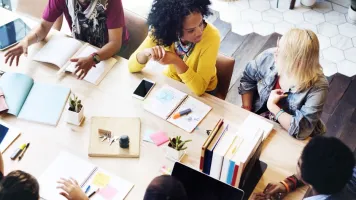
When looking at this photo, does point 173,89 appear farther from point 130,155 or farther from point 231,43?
point 231,43

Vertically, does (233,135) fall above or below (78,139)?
above

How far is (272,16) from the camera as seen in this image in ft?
13.4

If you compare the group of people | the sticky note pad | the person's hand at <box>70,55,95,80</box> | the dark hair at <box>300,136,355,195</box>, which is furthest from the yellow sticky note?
the dark hair at <box>300,136,355,195</box>

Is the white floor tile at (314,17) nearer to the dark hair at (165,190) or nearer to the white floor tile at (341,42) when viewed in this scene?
the white floor tile at (341,42)

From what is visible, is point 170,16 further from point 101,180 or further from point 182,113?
point 101,180

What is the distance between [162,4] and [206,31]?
25cm

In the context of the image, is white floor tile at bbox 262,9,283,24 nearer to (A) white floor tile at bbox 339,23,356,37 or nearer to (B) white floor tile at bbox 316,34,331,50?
(B) white floor tile at bbox 316,34,331,50

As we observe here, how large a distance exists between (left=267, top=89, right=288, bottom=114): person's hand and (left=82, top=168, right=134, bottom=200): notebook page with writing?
780 millimetres

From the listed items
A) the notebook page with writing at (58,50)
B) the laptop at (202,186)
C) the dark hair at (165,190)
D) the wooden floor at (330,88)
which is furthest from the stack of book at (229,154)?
the wooden floor at (330,88)

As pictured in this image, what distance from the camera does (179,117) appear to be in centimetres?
226

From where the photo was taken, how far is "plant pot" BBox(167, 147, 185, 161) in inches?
81.3

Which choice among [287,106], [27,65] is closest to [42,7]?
[27,65]

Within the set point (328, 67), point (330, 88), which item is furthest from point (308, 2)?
point (330, 88)

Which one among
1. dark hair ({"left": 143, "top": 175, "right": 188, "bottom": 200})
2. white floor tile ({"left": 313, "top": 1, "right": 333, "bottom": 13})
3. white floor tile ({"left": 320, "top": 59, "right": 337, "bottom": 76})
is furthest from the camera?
white floor tile ({"left": 313, "top": 1, "right": 333, "bottom": 13})
